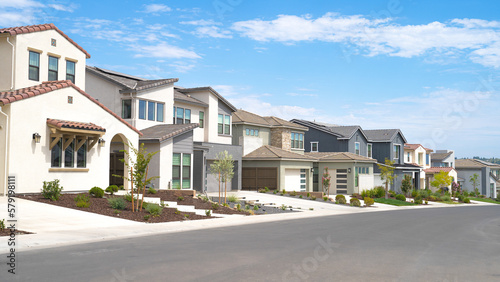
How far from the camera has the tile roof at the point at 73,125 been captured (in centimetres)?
2180

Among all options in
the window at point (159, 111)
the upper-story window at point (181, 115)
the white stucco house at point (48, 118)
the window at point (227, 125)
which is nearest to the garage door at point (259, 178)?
the window at point (227, 125)

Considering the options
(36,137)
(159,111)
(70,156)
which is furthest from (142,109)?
(36,137)

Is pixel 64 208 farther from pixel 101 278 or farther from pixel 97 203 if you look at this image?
pixel 101 278

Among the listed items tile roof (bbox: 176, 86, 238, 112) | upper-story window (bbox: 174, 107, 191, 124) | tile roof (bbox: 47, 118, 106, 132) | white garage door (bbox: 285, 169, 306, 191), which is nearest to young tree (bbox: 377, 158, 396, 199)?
white garage door (bbox: 285, 169, 306, 191)

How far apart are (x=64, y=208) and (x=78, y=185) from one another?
4.66 meters

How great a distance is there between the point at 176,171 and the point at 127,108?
530 centimetres

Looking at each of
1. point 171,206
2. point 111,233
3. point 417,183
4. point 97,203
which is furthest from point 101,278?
point 417,183

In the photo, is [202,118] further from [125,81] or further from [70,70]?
[70,70]

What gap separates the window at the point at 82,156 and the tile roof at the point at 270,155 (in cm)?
1935

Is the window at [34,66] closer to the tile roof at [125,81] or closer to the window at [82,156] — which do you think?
the window at [82,156]

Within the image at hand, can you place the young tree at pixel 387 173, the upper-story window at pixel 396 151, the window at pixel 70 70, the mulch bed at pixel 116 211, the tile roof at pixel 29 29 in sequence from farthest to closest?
the upper-story window at pixel 396 151
the young tree at pixel 387 173
the window at pixel 70 70
the tile roof at pixel 29 29
the mulch bed at pixel 116 211

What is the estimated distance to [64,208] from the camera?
760 inches

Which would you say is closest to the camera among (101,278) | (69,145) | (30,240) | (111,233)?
(101,278)

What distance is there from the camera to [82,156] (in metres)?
24.2
